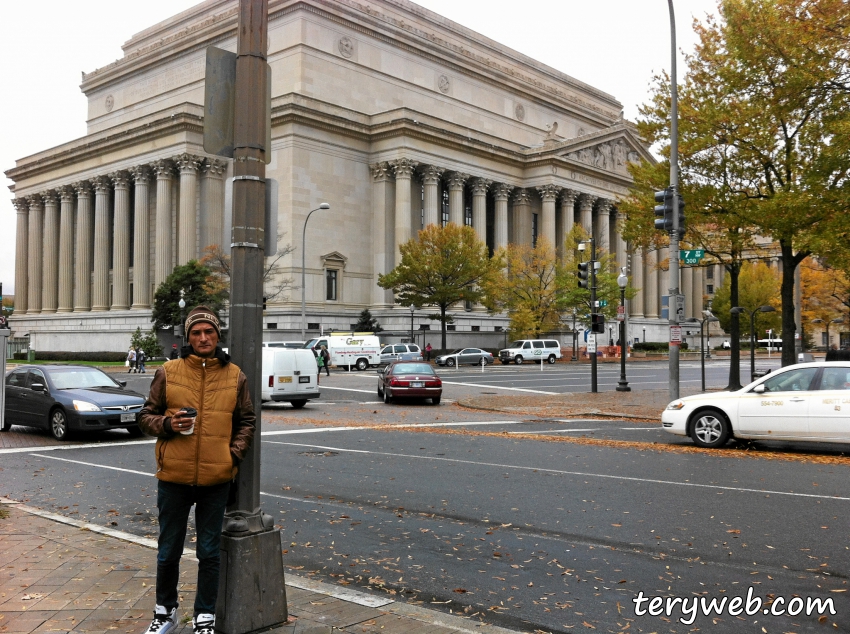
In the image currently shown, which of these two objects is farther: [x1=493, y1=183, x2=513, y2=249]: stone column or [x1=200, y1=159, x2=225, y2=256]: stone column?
[x1=493, y1=183, x2=513, y2=249]: stone column

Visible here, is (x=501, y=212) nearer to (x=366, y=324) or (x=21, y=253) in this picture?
(x=366, y=324)

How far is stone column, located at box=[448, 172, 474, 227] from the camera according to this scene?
225 ft

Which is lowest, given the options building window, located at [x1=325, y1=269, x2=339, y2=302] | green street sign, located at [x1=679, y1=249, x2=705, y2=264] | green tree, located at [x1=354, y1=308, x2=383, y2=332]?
green tree, located at [x1=354, y1=308, x2=383, y2=332]

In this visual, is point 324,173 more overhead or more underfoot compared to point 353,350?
more overhead

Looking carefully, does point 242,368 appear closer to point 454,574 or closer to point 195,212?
point 454,574

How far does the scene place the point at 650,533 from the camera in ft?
26.5

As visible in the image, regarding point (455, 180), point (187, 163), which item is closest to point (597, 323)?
point (455, 180)

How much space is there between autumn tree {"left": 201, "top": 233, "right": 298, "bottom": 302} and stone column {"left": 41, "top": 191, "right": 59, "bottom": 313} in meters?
26.0

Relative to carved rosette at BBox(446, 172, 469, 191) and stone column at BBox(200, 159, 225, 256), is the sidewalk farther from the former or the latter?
carved rosette at BBox(446, 172, 469, 191)

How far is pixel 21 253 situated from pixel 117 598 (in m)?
86.1

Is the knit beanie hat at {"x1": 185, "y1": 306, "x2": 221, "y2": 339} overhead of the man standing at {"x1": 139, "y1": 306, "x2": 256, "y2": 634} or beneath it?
overhead

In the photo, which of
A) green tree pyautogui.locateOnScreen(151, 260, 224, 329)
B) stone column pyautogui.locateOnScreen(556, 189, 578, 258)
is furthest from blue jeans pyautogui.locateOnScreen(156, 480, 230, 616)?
stone column pyautogui.locateOnScreen(556, 189, 578, 258)

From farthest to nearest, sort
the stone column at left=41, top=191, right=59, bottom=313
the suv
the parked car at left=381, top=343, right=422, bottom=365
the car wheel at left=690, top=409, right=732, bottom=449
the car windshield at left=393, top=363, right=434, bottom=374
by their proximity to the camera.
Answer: the stone column at left=41, top=191, right=59, bottom=313 < the suv < the parked car at left=381, top=343, right=422, bottom=365 < the car windshield at left=393, top=363, right=434, bottom=374 < the car wheel at left=690, top=409, right=732, bottom=449

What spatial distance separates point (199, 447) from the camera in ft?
15.8
